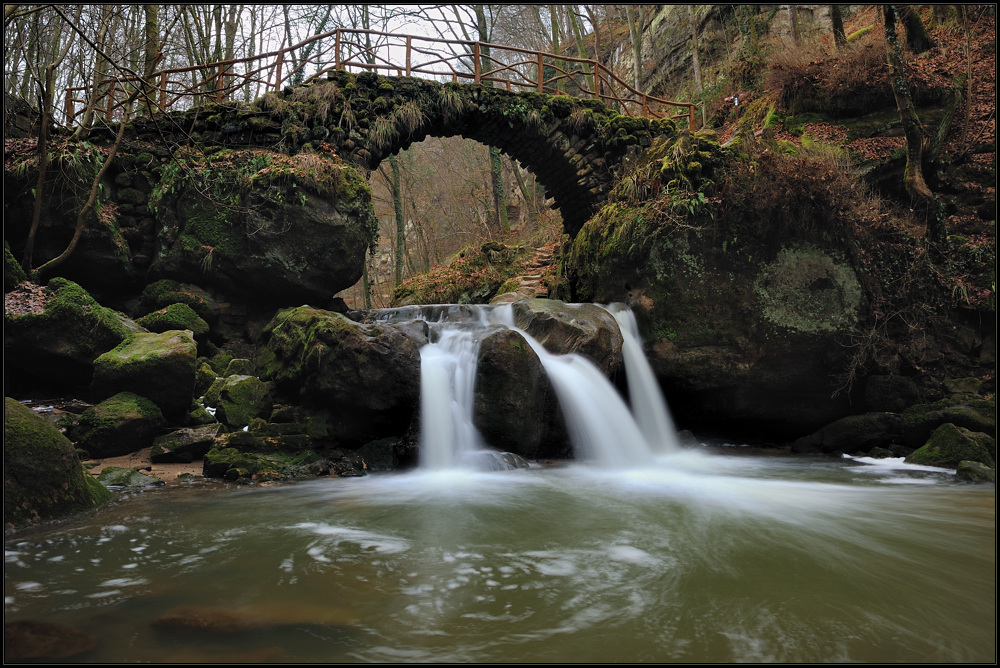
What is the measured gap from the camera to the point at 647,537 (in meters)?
3.78

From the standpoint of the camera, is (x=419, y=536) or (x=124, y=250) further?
(x=124, y=250)

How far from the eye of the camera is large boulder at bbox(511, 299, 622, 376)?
7.82 meters

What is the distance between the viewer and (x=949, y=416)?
6.90 meters

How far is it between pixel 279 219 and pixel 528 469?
6256mm

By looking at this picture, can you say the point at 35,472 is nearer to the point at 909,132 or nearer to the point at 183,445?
the point at 183,445

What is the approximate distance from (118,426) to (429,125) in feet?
28.5

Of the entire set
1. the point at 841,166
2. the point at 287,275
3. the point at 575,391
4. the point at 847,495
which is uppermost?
the point at 841,166

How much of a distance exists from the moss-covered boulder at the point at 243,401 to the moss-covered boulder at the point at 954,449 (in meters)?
8.53

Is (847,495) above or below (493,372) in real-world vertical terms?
below

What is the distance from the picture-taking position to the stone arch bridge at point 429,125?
9.95m

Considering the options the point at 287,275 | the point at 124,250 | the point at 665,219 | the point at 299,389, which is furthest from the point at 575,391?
the point at 124,250

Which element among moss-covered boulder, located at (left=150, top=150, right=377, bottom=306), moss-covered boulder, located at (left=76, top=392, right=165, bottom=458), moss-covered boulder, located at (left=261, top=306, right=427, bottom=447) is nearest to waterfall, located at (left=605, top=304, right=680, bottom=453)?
moss-covered boulder, located at (left=261, top=306, right=427, bottom=447)

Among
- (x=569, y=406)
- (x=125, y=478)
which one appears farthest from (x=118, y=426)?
(x=569, y=406)

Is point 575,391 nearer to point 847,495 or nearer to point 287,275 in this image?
point 847,495
